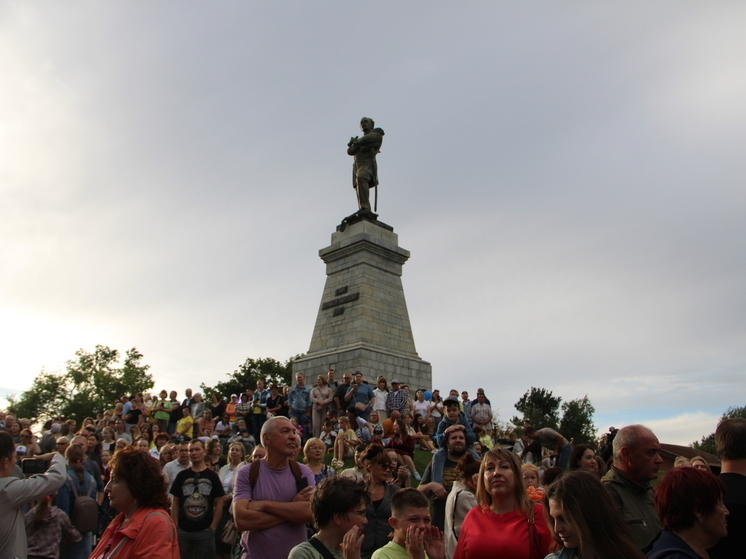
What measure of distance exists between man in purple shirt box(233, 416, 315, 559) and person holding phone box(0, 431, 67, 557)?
1.34 meters

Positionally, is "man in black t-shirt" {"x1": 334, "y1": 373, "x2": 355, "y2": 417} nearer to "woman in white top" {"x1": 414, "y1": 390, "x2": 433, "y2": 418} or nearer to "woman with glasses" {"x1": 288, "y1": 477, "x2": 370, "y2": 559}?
"woman in white top" {"x1": 414, "y1": 390, "x2": 433, "y2": 418}

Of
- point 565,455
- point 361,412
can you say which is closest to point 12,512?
point 565,455

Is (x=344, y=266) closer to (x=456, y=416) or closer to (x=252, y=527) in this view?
(x=456, y=416)

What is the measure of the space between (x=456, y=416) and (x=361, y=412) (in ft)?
21.4

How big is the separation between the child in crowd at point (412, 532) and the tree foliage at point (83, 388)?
50.7 meters

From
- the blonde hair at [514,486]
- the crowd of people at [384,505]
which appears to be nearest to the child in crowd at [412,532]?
the crowd of people at [384,505]

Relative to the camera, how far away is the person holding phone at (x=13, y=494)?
13.4 feet

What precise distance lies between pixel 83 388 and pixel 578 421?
4499 cm

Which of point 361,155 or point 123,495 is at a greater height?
point 361,155

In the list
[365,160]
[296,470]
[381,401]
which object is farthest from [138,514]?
[365,160]

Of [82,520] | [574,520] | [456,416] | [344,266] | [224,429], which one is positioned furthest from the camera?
[344,266]

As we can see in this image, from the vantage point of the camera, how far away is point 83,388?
53.5 m

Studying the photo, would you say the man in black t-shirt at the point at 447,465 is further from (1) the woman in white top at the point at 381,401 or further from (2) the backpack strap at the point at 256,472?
(1) the woman in white top at the point at 381,401

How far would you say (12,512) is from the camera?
13.6 feet
